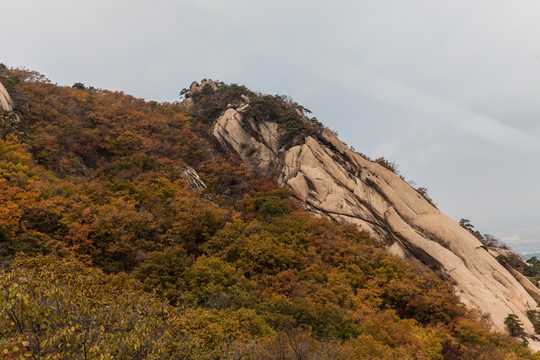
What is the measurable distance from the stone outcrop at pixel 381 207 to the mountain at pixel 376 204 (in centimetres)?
8

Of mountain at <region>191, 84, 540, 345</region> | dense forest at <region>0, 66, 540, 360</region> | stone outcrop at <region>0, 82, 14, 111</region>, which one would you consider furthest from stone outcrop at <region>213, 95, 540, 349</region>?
stone outcrop at <region>0, 82, 14, 111</region>

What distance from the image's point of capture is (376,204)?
35.3m

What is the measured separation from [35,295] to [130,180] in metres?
25.4

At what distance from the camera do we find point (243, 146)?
142 feet

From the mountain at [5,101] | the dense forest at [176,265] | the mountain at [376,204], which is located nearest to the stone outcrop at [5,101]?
the mountain at [5,101]

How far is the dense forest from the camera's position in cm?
803

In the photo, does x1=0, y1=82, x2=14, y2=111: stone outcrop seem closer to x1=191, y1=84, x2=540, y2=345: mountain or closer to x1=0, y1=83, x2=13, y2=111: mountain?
x1=0, y1=83, x2=13, y2=111: mountain

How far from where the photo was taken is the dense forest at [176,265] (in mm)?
8031

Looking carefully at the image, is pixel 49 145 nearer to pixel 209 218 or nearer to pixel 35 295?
pixel 209 218

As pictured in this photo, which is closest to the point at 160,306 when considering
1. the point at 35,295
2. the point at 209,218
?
the point at 35,295

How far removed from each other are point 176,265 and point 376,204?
24631 mm

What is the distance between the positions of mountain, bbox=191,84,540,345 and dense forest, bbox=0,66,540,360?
3123 millimetres

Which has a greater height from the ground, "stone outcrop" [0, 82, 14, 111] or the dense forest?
"stone outcrop" [0, 82, 14, 111]

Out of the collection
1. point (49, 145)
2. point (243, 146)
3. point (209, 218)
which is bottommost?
point (209, 218)
